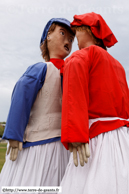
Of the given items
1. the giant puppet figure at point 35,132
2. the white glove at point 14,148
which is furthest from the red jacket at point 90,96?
the white glove at point 14,148

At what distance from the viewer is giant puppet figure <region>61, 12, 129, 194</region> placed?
1.46 metres

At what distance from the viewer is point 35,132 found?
1987 mm

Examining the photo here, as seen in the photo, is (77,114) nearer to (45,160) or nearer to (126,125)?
(126,125)

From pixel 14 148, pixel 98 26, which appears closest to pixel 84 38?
pixel 98 26

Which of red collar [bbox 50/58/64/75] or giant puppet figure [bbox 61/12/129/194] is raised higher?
red collar [bbox 50/58/64/75]

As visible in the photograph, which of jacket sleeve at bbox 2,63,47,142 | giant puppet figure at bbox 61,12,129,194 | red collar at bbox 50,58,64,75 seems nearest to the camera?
Answer: giant puppet figure at bbox 61,12,129,194

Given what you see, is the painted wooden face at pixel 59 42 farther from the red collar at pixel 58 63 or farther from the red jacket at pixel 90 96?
the red jacket at pixel 90 96

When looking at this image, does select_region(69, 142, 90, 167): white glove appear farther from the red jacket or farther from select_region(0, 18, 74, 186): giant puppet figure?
select_region(0, 18, 74, 186): giant puppet figure

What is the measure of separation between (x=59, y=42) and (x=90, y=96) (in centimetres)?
93

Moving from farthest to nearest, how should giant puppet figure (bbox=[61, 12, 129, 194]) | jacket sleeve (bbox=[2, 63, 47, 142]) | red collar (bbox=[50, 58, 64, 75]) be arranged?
red collar (bbox=[50, 58, 64, 75]) < jacket sleeve (bbox=[2, 63, 47, 142]) < giant puppet figure (bbox=[61, 12, 129, 194])

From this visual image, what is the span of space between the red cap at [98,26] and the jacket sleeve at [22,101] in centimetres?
59

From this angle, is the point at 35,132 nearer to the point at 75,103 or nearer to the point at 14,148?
the point at 14,148

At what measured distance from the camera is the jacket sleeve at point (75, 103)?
4.88 ft

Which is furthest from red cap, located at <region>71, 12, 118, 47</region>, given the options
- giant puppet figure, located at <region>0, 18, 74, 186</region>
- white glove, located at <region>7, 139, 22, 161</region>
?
white glove, located at <region>7, 139, 22, 161</region>
